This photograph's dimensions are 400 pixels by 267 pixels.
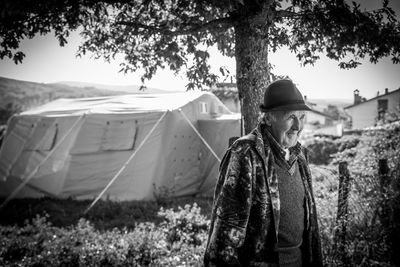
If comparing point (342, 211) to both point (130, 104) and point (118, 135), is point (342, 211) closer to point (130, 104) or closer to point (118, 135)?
point (118, 135)

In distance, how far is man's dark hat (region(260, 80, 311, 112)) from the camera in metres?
2.14

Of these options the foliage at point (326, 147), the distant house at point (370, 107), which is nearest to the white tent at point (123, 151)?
the foliage at point (326, 147)

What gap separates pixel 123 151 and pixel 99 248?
182 inches

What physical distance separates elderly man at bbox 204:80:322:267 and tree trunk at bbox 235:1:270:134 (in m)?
1.42

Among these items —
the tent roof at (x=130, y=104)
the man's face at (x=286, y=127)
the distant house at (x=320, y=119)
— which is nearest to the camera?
the man's face at (x=286, y=127)

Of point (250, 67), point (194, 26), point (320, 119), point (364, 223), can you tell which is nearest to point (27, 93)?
point (194, 26)

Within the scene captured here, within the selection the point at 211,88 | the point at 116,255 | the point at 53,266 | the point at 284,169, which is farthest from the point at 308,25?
the point at 53,266

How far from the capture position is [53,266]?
157 inches

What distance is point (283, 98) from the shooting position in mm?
2158

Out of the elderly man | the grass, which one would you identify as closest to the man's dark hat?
the elderly man

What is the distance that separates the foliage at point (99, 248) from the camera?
416 cm

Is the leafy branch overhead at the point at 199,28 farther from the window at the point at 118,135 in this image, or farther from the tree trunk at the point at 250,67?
the window at the point at 118,135

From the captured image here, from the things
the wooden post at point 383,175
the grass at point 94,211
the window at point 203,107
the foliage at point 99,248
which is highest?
the window at point 203,107

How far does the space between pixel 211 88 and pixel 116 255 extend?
121 inches
